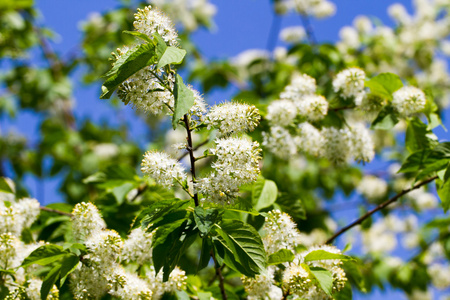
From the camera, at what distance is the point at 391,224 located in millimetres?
9422

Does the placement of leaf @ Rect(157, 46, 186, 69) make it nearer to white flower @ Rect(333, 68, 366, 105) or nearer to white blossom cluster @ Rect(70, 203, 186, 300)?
white blossom cluster @ Rect(70, 203, 186, 300)

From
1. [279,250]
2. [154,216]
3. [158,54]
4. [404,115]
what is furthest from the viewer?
[404,115]

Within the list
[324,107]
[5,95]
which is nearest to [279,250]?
[324,107]

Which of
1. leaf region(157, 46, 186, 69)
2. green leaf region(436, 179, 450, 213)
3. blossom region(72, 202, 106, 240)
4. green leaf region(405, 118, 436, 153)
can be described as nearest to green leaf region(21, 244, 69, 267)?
blossom region(72, 202, 106, 240)

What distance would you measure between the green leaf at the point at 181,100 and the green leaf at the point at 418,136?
2.03 meters

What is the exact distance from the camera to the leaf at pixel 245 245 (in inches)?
76.9

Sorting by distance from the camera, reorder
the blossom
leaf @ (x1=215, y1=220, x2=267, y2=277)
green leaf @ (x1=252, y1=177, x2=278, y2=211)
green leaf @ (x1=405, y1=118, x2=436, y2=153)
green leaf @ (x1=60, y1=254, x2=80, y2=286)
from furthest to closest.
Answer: green leaf @ (x1=405, y1=118, x2=436, y2=153), green leaf @ (x1=252, y1=177, x2=278, y2=211), the blossom, green leaf @ (x1=60, y1=254, x2=80, y2=286), leaf @ (x1=215, y1=220, x2=267, y2=277)

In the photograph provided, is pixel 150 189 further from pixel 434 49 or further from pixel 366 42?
→ pixel 434 49

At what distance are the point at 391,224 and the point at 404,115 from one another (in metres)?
6.93

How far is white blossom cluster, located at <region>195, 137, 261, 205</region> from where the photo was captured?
1971 mm

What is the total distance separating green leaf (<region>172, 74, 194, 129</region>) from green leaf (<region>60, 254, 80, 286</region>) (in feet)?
3.40

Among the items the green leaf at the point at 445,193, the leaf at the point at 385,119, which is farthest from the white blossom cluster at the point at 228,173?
the leaf at the point at 385,119

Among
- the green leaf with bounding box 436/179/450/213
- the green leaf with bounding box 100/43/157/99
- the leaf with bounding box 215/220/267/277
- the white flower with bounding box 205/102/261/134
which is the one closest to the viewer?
the green leaf with bounding box 100/43/157/99

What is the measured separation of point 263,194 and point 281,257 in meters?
0.65
